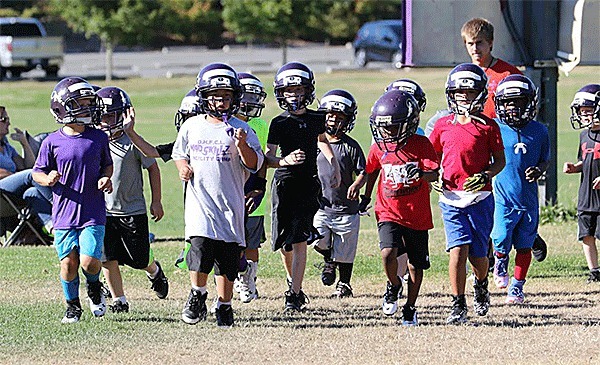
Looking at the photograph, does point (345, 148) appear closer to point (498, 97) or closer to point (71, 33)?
point (498, 97)

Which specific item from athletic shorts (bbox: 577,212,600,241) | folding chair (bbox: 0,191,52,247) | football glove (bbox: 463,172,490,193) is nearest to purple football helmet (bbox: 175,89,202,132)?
football glove (bbox: 463,172,490,193)

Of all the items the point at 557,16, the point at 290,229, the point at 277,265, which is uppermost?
the point at 557,16

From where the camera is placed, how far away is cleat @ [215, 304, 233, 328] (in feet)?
29.0

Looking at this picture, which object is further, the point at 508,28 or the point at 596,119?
the point at 508,28

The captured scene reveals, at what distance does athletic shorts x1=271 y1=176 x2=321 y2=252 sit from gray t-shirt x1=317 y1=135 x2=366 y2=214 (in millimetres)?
796

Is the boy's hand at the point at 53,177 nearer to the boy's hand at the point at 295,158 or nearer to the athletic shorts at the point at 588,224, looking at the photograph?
the boy's hand at the point at 295,158

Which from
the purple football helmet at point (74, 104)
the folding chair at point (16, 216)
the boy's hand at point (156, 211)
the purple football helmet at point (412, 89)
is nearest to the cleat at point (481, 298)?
the purple football helmet at point (412, 89)

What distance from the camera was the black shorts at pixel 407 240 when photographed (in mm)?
8953

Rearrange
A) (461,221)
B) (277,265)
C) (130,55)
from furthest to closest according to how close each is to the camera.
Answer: (130,55) < (277,265) < (461,221)

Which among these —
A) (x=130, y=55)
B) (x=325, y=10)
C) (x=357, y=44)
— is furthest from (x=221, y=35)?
(x=357, y=44)

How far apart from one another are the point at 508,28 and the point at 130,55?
145 ft

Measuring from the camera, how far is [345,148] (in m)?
10.6

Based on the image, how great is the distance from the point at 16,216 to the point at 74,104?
18.9 ft

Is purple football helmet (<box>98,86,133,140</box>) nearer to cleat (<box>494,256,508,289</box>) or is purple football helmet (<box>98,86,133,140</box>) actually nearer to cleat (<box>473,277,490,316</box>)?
cleat (<box>473,277,490,316</box>)
